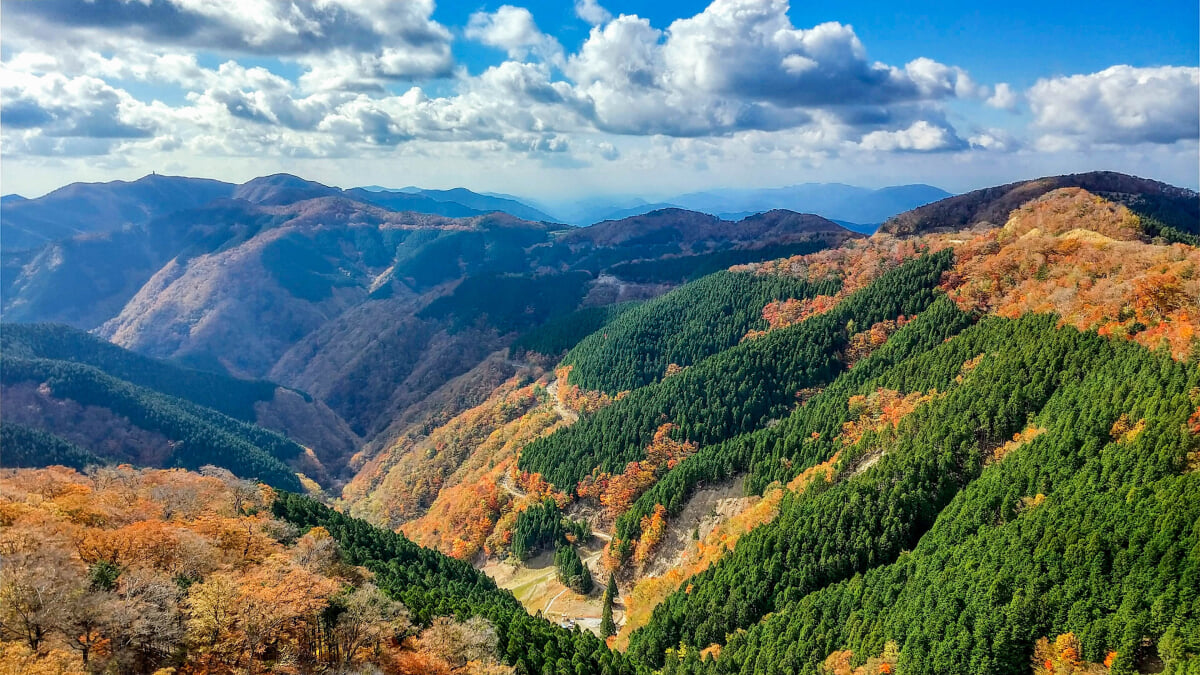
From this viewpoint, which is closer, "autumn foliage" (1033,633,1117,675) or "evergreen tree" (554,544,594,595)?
"autumn foliage" (1033,633,1117,675)

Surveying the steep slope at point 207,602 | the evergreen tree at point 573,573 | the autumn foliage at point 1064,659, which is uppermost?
the steep slope at point 207,602

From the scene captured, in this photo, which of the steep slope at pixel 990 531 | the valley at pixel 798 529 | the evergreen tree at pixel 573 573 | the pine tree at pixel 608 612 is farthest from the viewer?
the evergreen tree at pixel 573 573

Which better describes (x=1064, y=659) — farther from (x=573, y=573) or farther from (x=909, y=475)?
(x=573, y=573)

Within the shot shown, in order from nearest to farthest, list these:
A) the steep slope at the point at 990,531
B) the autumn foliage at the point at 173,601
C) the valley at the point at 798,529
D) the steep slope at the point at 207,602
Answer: the autumn foliage at the point at 173,601 → the steep slope at the point at 207,602 → the valley at the point at 798,529 → the steep slope at the point at 990,531

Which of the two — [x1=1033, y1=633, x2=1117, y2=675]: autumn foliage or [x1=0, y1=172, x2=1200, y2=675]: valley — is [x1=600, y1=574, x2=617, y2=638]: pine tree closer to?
[x1=0, y1=172, x2=1200, y2=675]: valley

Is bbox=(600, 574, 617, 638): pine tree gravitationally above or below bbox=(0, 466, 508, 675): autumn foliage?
below

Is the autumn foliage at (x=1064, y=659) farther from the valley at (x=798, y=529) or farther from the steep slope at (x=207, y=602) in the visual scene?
the steep slope at (x=207, y=602)

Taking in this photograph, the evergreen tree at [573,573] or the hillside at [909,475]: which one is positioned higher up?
the hillside at [909,475]

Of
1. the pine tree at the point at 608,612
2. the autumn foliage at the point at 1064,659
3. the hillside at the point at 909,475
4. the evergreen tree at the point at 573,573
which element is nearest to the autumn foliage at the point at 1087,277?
the hillside at the point at 909,475

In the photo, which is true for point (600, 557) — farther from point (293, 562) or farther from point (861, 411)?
point (293, 562)

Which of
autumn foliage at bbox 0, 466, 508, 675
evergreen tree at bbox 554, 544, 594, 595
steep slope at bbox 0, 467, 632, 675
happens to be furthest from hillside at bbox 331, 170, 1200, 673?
autumn foliage at bbox 0, 466, 508, 675

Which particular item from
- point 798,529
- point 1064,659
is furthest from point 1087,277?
point 1064,659
